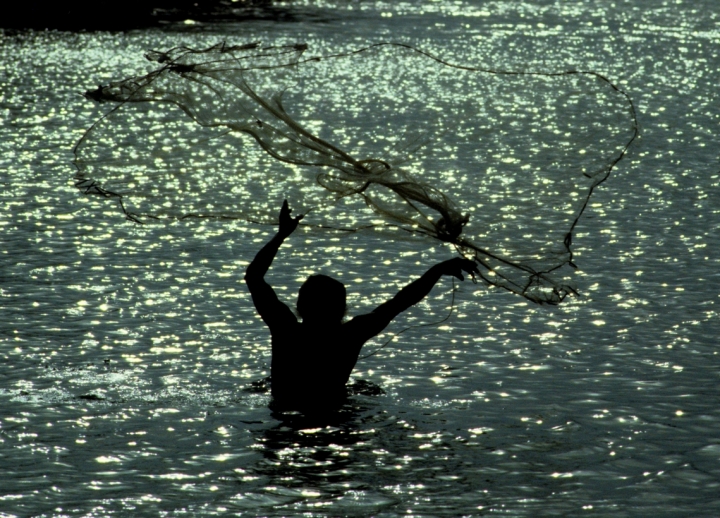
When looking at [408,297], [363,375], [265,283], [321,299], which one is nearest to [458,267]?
[408,297]

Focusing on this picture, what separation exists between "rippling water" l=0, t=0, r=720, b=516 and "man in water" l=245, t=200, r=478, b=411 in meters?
0.48

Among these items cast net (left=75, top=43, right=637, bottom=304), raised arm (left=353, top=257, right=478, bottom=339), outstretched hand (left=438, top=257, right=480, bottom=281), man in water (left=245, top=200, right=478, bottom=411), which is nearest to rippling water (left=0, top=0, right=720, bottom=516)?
man in water (left=245, top=200, right=478, bottom=411)

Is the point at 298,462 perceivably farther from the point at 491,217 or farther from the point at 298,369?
the point at 491,217

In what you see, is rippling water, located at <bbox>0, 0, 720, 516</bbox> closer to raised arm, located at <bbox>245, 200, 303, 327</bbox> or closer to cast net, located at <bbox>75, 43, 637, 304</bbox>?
cast net, located at <bbox>75, 43, 637, 304</bbox>

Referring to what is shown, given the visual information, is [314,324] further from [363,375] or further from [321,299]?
[363,375]

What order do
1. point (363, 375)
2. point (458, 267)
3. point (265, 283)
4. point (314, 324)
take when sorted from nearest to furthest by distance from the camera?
point (458, 267) < point (265, 283) < point (314, 324) < point (363, 375)

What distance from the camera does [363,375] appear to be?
463 inches

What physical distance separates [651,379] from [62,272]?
832 centimetres

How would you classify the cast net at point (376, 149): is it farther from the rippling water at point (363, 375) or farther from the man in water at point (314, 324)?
the man in water at point (314, 324)

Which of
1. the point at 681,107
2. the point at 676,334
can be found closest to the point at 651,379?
the point at 676,334

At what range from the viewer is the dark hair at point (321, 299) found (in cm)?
937

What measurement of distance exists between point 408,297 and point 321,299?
29.5 inches

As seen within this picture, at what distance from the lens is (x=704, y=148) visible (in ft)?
78.4

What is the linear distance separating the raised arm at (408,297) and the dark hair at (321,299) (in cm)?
24
